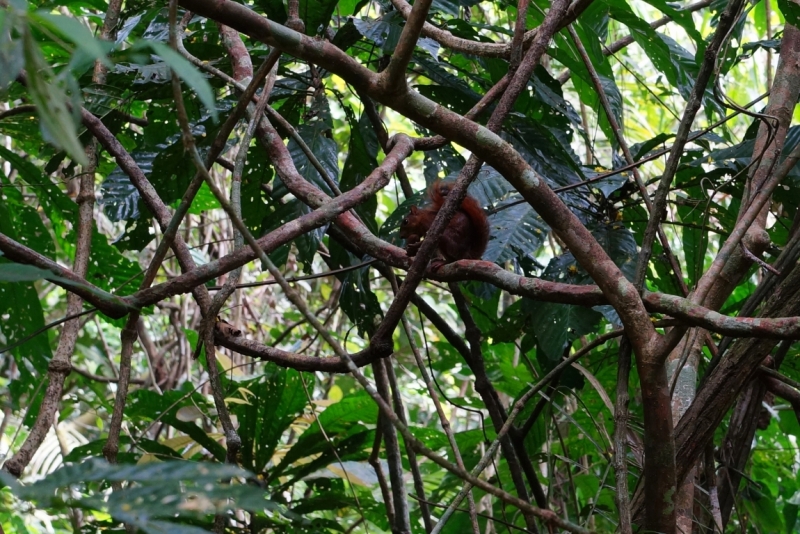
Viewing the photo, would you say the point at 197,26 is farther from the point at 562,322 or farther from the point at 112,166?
the point at 562,322

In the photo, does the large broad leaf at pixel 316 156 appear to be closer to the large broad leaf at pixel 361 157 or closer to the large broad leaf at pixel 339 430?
the large broad leaf at pixel 361 157

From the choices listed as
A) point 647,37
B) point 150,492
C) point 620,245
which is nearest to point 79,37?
point 150,492

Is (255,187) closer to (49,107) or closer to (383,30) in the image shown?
(383,30)

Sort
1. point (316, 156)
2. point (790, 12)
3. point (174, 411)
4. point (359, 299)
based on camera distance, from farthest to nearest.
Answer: point (174, 411) < point (359, 299) < point (316, 156) < point (790, 12)

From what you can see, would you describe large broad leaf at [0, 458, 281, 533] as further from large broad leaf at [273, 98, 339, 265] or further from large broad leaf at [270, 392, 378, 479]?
large broad leaf at [270, 392, 378, 479]

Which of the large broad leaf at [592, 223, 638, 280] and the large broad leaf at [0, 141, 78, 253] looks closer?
the large broad leaf at [592, 223, 638, 280]

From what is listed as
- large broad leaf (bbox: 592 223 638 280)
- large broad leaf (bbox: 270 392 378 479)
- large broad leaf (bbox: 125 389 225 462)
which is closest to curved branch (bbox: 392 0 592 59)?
large broad leaf (bbox: 592 223 638 280)

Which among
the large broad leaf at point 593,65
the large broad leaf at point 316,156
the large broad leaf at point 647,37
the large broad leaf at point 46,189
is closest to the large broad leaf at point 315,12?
the large broad leaf at point 316,156

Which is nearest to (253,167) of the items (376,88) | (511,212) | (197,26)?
(197,26)

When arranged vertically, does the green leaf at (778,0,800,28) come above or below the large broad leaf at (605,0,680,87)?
below

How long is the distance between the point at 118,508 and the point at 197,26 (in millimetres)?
2608

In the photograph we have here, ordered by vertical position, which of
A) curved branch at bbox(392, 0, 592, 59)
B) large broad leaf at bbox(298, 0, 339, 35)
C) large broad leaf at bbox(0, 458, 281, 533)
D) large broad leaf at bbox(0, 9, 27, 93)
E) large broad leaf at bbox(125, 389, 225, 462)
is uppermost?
large broad leaf at bbox(298, 0, 339, 35)

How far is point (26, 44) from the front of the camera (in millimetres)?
640

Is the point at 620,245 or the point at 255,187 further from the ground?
the point at 255,187
